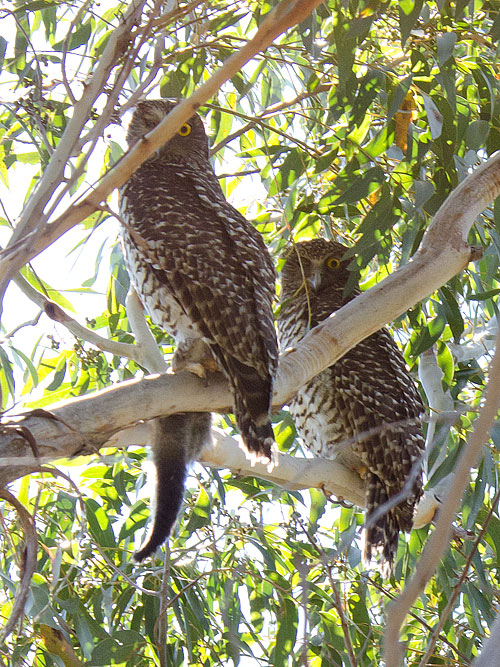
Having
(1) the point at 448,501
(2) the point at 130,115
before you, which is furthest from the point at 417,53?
(1) the point at 448,501

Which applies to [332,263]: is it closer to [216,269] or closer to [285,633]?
[216,269]

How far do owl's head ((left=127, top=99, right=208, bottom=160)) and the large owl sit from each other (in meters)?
0.32

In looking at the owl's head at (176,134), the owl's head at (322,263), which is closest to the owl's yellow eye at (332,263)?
the owl's head at (322,263)

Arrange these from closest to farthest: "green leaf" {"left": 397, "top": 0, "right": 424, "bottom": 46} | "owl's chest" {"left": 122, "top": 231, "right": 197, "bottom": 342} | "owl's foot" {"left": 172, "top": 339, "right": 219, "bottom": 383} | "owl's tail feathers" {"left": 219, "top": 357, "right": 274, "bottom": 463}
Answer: "green leaf" {"left": 397, "top": 0, "right": 424, "bottom": 46}, "owl's tail feathers" {"left": 219, "top": 357, "right": 274, "bottom": 463}, "owl's foot" {"left": 172, "top": 339, "right": 219, "bottom": 383}, "owl's chest" {"left": 122, "top": 231, "right": 197, "bottom": 342}

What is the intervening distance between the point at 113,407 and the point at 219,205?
123 cm

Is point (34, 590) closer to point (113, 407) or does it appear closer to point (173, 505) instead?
point (173, 505)

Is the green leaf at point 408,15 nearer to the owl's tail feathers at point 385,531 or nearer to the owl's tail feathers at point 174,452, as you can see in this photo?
the owl's tail feathers at point 174,452

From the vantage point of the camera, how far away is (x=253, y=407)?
223 cm

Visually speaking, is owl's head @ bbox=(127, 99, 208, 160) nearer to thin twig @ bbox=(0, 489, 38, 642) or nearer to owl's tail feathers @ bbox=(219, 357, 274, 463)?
owl's tail feathers @ bbox=(219, 357, 274, 463)

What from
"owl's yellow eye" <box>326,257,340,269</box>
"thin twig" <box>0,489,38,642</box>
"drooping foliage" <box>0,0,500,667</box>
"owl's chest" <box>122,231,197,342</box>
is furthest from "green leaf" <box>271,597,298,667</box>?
"owl's yellow eye" <box>326,257,340,269</box>

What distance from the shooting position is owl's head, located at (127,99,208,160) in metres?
3.21

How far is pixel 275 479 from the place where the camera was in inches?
106

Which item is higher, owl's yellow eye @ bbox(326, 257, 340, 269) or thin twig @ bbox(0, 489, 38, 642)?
owl's yellow eye @ bbox(326, 257, 340, 269)

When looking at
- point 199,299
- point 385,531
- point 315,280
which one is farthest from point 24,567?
point 315,280
